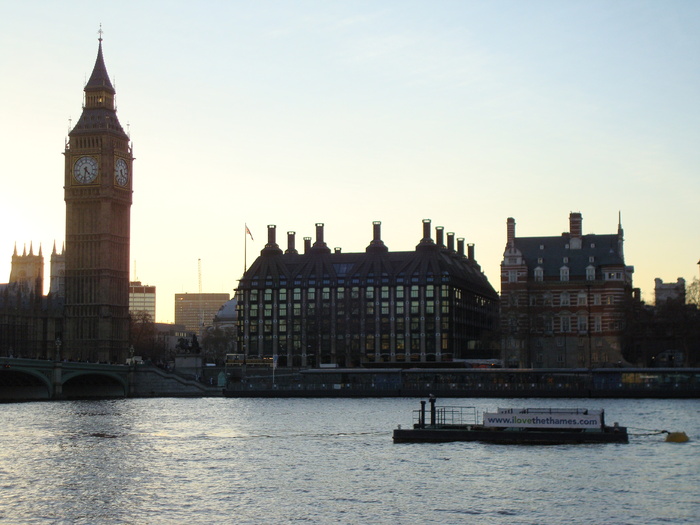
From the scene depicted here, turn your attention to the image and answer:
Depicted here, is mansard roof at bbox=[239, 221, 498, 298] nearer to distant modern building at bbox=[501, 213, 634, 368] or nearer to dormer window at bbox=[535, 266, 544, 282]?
distant modern building at bbox=[501, 213, 634, 368]

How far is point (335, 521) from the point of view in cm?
5072

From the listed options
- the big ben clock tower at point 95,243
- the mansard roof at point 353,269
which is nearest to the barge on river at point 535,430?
the mansard roof at point 353,269

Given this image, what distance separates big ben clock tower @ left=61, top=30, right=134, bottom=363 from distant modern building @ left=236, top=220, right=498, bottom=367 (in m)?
20.5

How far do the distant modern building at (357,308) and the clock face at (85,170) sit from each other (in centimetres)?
2917

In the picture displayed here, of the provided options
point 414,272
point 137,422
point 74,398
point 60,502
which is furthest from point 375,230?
point 60,502

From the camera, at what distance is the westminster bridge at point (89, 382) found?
140 meters

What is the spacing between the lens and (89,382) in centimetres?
15862

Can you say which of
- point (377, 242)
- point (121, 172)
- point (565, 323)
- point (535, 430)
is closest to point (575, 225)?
point (565, 323)

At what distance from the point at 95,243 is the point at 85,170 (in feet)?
38.7

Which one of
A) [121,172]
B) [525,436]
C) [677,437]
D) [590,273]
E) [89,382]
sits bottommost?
[677,437]

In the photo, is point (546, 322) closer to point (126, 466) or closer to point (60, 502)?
point (126, 466)

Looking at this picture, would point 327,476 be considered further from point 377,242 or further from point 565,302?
point 377,242

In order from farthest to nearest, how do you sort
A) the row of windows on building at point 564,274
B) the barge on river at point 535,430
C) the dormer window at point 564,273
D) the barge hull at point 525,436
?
the dormer window at point 564,273 < the row of windows on building at point 564,274 < the barge on river at point 535,430 < the barge hull at point 525,436

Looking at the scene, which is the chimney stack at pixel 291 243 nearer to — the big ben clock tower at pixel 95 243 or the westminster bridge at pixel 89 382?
the big ben clock tower at pixel 95 243
